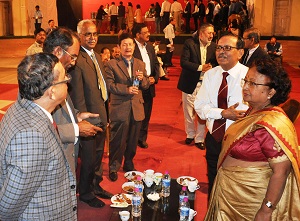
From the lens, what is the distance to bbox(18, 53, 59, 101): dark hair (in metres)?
1.97

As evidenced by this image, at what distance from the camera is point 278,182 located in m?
2.21

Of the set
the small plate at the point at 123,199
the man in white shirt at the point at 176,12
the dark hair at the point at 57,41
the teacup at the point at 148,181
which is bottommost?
the small plate at the point at 123,199

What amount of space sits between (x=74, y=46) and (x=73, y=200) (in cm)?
127

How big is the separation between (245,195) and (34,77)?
145 cm

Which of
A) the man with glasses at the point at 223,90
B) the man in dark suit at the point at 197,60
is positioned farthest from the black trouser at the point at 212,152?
the man in dark suit at the point at 197,60

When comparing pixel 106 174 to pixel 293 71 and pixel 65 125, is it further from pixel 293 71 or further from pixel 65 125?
pixel 293 71

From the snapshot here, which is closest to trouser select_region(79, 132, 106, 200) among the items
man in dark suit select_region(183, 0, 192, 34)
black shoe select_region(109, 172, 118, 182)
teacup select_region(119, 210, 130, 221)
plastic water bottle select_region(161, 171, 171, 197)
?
black shoe select_region(109, 172, 118, 182)

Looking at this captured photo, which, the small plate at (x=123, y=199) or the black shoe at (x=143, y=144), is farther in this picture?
the black shoe at (x=143, y=144)

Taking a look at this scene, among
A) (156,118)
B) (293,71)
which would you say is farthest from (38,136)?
(293,71)

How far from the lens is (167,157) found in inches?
212

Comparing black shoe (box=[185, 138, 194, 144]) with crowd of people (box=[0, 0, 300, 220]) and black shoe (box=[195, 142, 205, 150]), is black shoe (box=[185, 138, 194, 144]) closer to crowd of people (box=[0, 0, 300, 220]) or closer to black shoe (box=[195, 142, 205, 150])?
black shoe (box=[195, 142, 205, 150])

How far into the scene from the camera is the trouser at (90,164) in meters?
3.78

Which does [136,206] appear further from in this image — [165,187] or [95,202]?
[95,202]

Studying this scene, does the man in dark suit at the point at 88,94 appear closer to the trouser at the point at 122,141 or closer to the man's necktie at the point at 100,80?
the man's necktie at the point at 100,80
